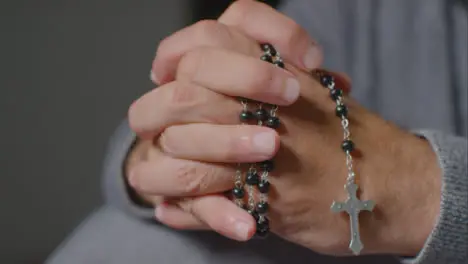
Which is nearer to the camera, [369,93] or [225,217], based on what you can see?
[225,217]

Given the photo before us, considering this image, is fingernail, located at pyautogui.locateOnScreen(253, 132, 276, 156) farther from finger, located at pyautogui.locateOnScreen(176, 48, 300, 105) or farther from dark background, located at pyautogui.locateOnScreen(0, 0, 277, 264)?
dark background, located at pyautogui.locateOnScreen(0, 0, 277, 264)

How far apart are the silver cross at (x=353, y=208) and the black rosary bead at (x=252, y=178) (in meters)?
0.08

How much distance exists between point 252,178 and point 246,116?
0.18 ft

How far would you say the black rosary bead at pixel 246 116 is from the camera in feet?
1.80

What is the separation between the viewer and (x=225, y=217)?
0.55 meters

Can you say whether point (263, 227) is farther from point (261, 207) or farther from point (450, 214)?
point (450, 214)

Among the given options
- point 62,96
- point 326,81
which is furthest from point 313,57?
point 62,96

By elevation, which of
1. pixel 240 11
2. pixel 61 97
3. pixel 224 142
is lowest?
pixel 61 97

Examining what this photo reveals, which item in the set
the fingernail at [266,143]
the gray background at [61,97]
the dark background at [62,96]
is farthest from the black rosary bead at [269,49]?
the gray background at [61,97]

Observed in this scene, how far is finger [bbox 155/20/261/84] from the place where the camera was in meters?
0.59

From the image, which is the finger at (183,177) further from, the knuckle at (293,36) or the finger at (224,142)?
the knuckle at (293,36)

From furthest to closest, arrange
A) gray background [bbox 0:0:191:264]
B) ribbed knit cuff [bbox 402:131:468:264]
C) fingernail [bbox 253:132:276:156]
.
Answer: gray background [bbox 0:0:191:264]
ribbed knit cuff [bbox 402:131:468:264]
fingernail [bbox 253:132:276:156]

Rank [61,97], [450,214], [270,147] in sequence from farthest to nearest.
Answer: [61,97], [450,214], [270,147]

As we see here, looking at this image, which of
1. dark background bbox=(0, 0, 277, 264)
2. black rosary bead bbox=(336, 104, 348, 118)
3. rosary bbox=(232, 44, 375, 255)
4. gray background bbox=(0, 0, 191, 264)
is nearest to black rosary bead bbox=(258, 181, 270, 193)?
rosary bbox=(232, 44, 375, 255)
